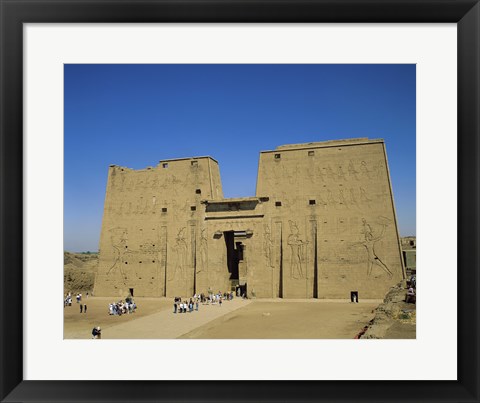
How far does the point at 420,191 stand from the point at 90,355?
6.20m

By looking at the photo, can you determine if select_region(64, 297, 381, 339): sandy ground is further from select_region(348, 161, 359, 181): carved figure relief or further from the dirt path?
select_region(348, 161, 359, 181): carved figure relief

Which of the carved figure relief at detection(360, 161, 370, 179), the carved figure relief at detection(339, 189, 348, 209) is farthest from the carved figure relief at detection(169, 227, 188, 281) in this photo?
the carved figure relief at detection(360, 161, 370, 179)

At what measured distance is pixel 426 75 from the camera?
23.6 feet

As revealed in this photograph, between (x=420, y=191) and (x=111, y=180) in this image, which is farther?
(x=111, y=180)

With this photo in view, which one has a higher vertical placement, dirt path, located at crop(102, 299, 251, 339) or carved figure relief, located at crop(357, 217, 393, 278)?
carved figure relief, located at crop(357, 217, 393, 278)

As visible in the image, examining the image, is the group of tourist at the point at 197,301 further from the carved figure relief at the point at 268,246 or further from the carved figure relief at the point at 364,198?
the carved figure relief at the point at 364,198

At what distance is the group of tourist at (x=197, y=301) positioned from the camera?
2020 cm

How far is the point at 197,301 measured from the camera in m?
21.7

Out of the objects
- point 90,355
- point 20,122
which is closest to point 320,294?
point 90,355

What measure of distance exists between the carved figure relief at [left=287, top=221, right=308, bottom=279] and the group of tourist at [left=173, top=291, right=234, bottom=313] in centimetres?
414

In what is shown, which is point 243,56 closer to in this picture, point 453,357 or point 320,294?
point 453,357

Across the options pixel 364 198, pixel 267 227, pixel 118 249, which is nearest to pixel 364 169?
pixel 364 198

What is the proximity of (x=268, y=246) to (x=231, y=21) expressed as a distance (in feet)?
62.2

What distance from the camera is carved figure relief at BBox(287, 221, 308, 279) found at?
23.8 m
